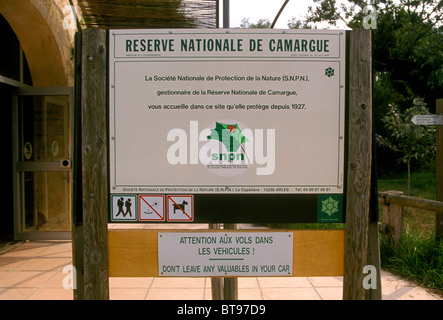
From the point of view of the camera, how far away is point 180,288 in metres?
4.34

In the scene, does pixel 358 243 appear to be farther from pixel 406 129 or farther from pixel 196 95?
pixel 406 129

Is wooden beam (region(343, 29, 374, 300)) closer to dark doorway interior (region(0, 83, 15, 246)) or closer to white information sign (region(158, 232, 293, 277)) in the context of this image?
white information sign (region(158, 232, 293, 277))

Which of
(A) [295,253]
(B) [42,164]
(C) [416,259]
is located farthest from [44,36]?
(C) [416,259]

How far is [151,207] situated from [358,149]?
49.1 inches

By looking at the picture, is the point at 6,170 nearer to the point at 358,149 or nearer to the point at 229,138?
the point at 229,138

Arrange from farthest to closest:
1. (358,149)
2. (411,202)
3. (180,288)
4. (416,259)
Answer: (411,202)
(416,259)
(180,288)
(358,149)

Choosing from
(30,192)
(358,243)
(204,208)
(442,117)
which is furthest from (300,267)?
(30,192)

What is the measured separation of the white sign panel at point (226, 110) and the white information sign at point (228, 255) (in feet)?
0.93

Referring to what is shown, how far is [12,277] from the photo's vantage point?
15.4 feet

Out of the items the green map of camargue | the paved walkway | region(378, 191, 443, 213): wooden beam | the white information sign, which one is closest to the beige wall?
the paved walkway

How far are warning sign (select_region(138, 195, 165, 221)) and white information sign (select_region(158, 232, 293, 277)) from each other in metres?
0.13

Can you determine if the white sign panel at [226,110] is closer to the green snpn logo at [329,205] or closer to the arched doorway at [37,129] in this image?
the green snpn logo at [329,205]

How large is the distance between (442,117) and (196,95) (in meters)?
3.87

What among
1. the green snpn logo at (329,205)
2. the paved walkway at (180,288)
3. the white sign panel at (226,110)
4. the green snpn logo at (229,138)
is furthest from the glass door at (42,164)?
the green snpn logo at (329,205)
